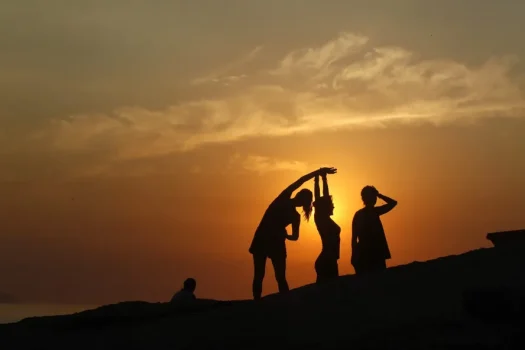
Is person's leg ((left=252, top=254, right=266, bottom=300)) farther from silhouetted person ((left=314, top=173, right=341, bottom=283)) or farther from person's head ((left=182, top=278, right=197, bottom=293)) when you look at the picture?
person's head ((left=182, top=278, right=197, bottom=293))

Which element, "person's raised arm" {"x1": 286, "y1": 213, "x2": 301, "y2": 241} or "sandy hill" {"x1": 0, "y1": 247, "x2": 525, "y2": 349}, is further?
"person's raised arm" {"x1": 286, "y1": 213, "x2": 301, "y2": 241}

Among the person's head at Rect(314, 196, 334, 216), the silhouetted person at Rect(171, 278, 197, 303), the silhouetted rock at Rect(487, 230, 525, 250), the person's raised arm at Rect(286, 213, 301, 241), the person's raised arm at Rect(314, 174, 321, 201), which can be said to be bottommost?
the silhouetted person at Rect(171, 278, 197, 303)

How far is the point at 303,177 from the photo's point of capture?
1232cm

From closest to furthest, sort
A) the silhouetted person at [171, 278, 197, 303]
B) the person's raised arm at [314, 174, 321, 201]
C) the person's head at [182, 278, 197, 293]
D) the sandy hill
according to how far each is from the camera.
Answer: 1. the sandy hill
2. the person's raised arm at [314, 174, 321, 201]
3. the silhouetted person at [171, 278, 197, 303]
4. the person's head at [182, 278, 197, 293]

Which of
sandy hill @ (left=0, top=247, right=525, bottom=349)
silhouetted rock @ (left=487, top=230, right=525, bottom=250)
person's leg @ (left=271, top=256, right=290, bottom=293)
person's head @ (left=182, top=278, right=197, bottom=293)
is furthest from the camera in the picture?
person's head @ (left=182, top=278, right=197, bottom=293)

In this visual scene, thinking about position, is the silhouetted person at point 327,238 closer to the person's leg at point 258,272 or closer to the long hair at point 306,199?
the long hair at point 306,199

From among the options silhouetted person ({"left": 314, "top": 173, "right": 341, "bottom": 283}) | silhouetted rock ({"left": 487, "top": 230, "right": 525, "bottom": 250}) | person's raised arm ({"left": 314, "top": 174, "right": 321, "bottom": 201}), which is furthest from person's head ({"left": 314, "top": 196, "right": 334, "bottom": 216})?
silhouetted rock ({"left": 487, "top": 230, "right": 525, "bottom": 250})

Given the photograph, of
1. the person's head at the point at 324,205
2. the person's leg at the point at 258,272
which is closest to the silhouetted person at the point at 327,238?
the person's head at the point at 324,205

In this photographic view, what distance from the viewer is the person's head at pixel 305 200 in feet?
39.8

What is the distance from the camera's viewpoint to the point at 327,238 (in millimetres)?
12070

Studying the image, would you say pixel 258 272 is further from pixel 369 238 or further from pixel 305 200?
pixel 369 238

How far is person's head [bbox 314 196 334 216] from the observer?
12.1 meters

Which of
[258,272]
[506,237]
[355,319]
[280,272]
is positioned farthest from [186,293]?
[506,237]

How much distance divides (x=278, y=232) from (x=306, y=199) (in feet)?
2.29
